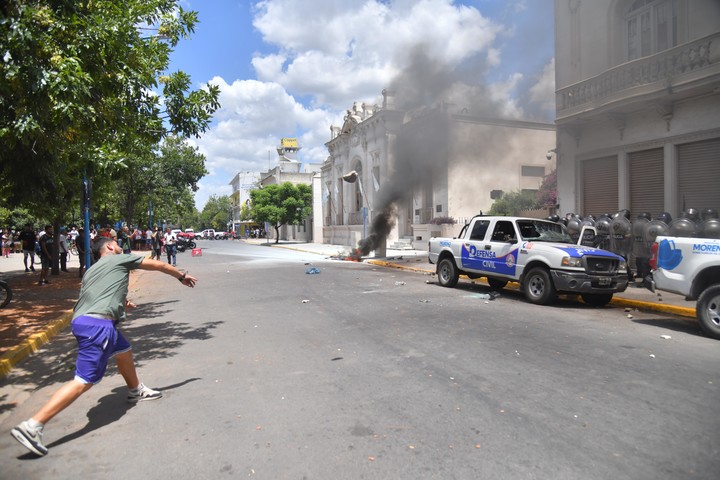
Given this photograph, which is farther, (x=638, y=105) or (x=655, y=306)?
(x=638, y=105)

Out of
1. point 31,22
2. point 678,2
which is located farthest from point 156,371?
point 678,2

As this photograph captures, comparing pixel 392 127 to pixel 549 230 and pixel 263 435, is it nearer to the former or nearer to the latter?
pixel 549 230

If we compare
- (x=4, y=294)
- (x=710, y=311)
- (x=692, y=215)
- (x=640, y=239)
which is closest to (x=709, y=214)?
(x=692, y=215)

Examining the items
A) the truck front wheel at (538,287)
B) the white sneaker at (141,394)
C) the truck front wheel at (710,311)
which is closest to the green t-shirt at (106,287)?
the white sneaker at (141,394)

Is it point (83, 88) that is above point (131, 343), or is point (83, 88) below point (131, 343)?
above

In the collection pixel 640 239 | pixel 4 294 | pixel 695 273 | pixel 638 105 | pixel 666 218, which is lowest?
pixel 4 294

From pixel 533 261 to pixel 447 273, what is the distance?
295cm

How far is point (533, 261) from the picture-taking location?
9461mm

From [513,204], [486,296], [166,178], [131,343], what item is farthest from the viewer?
[166,178]

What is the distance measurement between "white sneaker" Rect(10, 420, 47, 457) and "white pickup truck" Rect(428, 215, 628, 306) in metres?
8.24

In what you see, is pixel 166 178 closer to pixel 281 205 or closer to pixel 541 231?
pixel 281 205

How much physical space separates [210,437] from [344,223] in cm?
3638

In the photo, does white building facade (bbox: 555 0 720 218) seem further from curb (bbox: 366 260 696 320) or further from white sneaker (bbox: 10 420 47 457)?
white sneaker (bbox: 10 420 47 457)

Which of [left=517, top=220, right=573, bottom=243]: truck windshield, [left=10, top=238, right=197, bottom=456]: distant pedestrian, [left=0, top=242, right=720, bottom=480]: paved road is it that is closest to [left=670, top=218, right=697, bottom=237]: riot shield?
[left=517, top=220, right=573, bottom=243]: truck windshield
